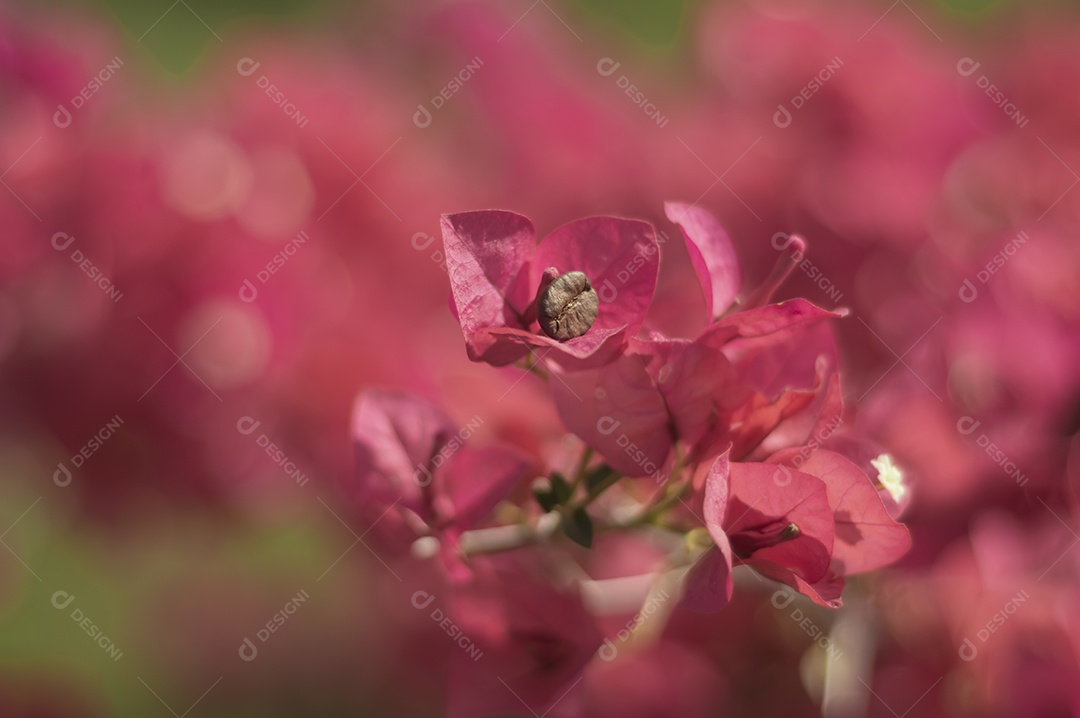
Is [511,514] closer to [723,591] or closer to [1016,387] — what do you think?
[723,591]

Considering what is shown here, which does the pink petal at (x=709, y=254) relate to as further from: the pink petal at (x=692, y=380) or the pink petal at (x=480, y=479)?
the pink petal at (x=480, y=479)

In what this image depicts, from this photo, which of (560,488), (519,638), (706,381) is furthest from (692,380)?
(519,638)

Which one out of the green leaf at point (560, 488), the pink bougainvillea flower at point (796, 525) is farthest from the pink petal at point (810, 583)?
the green leaf at point (560, 488)

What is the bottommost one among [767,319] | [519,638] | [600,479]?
[519,638]

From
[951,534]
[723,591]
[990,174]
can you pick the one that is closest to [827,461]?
[723,591]

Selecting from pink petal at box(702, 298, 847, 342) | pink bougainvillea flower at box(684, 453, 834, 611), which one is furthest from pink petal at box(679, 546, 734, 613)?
pink petal at box(702, 298, 847, 342)

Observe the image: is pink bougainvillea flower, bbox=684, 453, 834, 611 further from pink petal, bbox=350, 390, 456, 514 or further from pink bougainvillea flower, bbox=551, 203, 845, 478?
pink petal, bbox=350, 390, 456, 514

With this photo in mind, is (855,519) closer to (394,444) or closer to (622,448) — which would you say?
(622,448)
